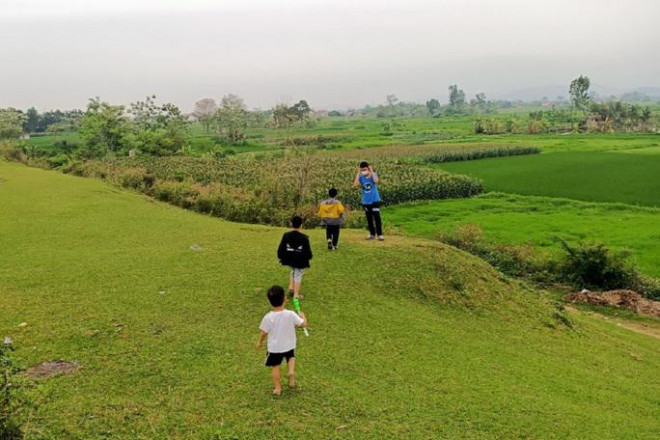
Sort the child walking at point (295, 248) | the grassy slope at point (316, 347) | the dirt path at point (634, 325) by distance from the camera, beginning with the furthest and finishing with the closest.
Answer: the dirt path at point (634, 325) < the child walking at point (295, 248) < the grassy slope at point (316, 347)

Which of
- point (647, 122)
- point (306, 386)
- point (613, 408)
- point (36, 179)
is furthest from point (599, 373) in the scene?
point (647, 122)

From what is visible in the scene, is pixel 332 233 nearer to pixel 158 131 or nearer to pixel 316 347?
pixel 316 347

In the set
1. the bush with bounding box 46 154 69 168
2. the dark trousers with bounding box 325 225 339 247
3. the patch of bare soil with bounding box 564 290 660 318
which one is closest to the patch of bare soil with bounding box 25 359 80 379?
the dark trousers with bounding box 325 225 339 247

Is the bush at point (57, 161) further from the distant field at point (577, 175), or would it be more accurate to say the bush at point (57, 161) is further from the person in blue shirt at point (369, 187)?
the person in blue shirt at point (369, 187)

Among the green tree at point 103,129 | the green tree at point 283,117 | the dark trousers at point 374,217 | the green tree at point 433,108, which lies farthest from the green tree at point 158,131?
the green tree at point 433,108

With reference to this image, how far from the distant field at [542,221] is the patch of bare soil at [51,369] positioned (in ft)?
50.4

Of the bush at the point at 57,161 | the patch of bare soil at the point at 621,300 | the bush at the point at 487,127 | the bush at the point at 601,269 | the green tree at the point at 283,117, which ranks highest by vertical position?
the green tree at the point at 283,117

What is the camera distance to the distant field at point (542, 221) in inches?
861

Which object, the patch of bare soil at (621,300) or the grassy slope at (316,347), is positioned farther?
the patch of bare soil at (621,300)

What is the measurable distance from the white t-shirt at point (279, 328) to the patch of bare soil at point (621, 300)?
41.9 feet

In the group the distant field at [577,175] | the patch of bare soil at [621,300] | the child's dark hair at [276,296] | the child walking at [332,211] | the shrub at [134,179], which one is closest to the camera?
the child's dark hair at [276,296]

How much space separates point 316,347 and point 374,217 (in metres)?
5.34

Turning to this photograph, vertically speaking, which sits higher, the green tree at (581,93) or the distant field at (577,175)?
the green tree at (581,93)

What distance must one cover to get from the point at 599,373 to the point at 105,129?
4860 cm
